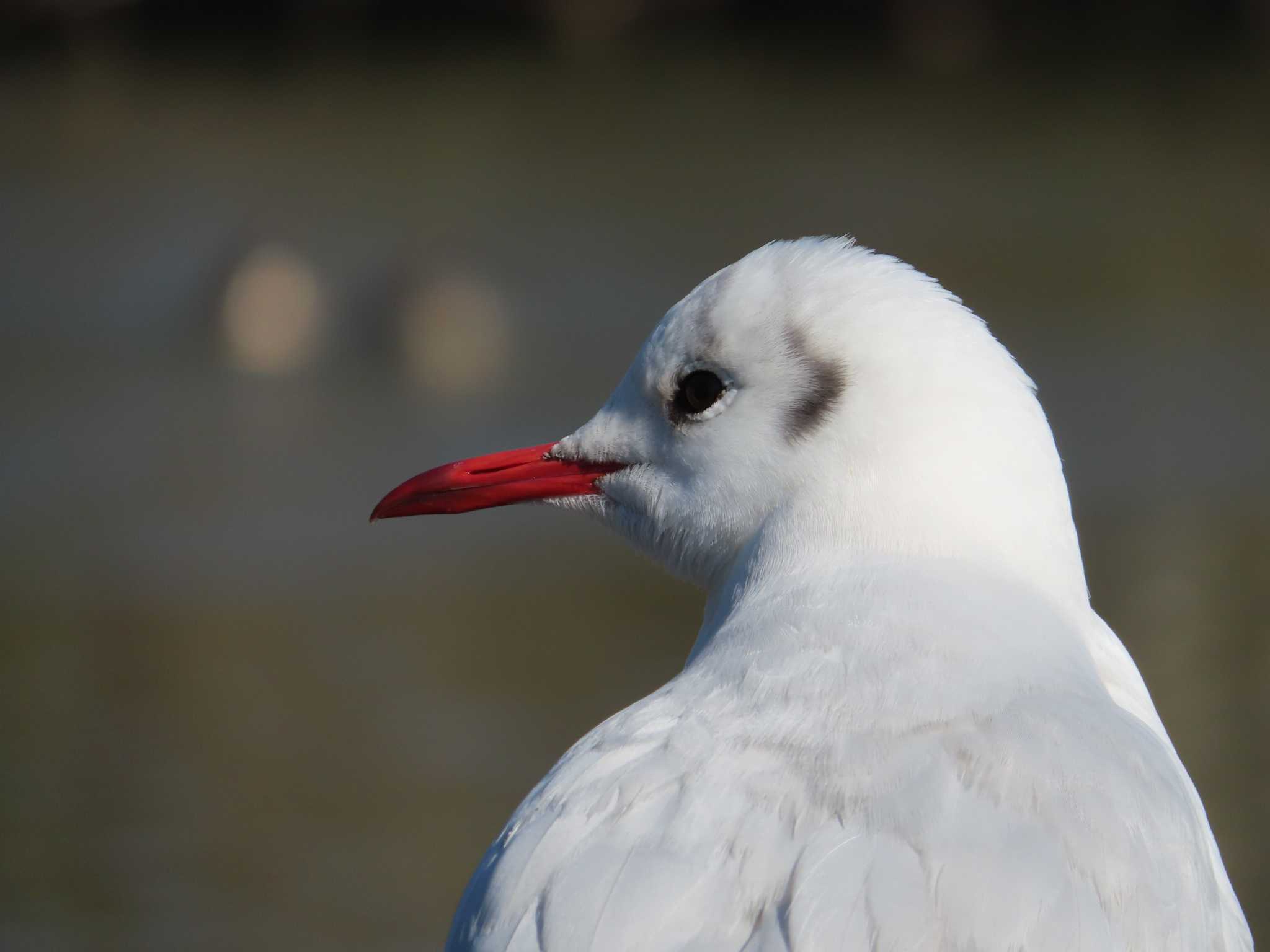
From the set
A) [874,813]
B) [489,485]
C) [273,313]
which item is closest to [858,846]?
[874,813]

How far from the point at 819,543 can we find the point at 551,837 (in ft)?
1.80

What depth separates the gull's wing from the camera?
1555 mm

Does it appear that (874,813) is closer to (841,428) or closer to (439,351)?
(841,428)

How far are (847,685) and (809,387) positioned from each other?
0.46 metres

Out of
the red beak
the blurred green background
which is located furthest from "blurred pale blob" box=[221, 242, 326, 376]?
the red beak

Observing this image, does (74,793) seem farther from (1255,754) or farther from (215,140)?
(215,140)

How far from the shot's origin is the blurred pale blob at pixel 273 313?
404 inches

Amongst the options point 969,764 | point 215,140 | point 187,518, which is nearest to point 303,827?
point 187,518

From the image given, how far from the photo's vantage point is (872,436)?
6.88 ft

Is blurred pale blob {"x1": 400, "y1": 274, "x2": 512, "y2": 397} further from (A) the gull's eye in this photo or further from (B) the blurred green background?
(A) the gull's eye

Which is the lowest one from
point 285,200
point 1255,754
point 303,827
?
point 1255,754

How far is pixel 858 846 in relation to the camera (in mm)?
1604

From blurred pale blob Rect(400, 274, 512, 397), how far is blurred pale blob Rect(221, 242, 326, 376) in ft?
1.85

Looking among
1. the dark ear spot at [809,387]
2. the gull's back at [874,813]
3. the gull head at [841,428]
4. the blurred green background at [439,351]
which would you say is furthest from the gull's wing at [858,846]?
the blurred green background at [439,351]
